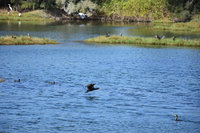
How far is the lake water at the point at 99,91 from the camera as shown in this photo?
88.2 ft

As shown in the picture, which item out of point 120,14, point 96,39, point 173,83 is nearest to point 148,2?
point 120,14

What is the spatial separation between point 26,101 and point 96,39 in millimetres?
41354

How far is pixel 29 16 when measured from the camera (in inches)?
4520

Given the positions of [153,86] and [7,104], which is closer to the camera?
[7,104]

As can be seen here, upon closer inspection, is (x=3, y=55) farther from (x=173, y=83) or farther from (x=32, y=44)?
(x=173, y=83)

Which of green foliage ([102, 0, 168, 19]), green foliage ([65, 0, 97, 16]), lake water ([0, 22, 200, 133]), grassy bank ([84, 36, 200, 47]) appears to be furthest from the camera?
green foliage ([102, 0, 168, 19])

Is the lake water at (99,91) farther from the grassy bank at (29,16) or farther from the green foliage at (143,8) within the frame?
the green foliage at (143,8)

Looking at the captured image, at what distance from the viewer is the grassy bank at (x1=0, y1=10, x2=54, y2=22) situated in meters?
111

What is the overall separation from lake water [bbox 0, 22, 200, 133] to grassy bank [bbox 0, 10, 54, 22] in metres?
49.6

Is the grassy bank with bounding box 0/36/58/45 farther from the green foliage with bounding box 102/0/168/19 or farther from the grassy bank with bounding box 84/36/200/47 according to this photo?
the green foliage with bounding box 102/0/168/19

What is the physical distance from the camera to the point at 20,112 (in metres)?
28.8

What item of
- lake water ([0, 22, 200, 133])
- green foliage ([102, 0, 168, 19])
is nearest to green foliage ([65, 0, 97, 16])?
green foliage ([102, 0, 168, 19])

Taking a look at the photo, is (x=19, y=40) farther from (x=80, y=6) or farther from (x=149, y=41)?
(x=80, y=6)

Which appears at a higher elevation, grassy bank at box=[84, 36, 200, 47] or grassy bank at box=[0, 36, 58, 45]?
grassy bank at box=[0, 36, 58, 45]
